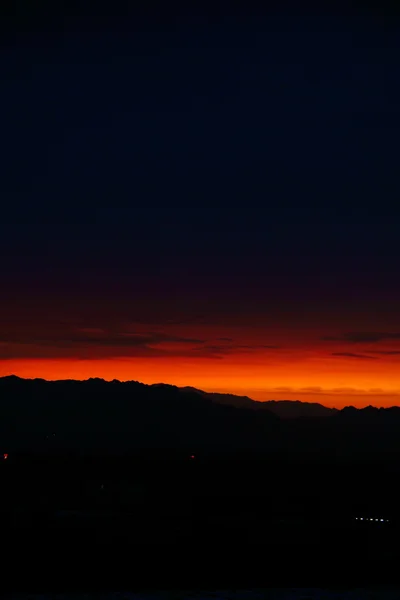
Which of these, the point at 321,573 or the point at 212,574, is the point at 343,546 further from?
the point at 212,574

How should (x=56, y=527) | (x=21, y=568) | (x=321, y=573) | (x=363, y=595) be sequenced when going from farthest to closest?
(x=56, y=527)
(x=321, y=573)
(x=21, y=568)
(x=363, y=595)

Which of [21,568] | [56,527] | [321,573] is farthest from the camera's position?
[56,527]

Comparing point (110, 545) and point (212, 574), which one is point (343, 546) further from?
point (110, 545)

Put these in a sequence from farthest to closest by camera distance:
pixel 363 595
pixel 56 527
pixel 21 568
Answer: pixel 56 527 → pixel 21 568 → pixel 363 595

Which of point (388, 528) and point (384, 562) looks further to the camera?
point (388, 528)

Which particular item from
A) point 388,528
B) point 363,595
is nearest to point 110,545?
point 363,595

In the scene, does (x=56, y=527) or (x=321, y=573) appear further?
(x=56, y=527)

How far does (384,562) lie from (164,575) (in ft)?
14.6

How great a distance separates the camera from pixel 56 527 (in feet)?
52.9

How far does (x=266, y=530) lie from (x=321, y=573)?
7.53ft

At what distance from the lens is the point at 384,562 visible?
1525 cm

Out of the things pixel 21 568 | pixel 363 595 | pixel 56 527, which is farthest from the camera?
pixel 56 527

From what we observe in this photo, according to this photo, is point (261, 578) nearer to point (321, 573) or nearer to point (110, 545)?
point (321, 573)

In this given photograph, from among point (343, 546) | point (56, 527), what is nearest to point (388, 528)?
point (343, 546)
